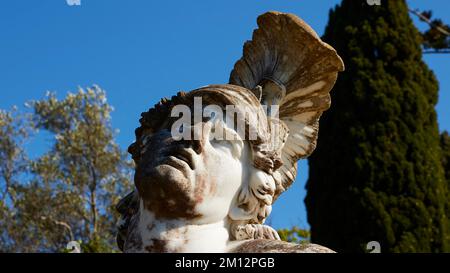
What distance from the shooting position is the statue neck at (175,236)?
291cm

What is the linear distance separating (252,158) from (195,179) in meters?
0.32

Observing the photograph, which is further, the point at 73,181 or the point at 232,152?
the point at 73,181

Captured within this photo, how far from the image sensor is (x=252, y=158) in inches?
125

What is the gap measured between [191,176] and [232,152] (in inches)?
9.7

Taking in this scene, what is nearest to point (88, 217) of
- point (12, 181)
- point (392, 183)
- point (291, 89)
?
point (12, 181)

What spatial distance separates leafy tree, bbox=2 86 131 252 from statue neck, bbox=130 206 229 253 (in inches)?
689

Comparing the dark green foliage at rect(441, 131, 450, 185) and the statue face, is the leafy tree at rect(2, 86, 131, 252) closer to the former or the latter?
the dark green foliage at rect(441, 131, 450, 185)

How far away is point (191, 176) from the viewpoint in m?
2.95

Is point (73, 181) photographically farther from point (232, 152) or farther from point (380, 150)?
point (232, 152)

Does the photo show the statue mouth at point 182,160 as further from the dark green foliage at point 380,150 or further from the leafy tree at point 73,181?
the leafy tree at point 73,181

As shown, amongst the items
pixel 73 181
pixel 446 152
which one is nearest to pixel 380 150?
pixel 446 152
